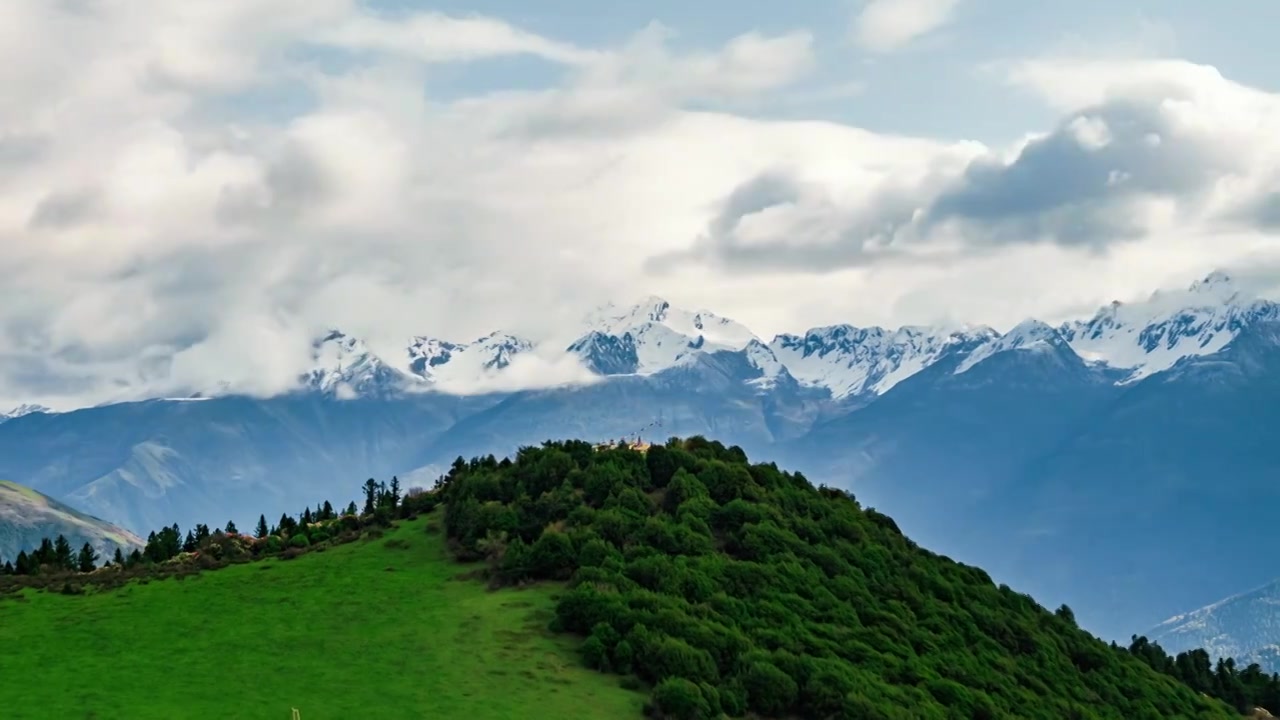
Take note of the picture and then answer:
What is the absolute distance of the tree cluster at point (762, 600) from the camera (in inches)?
3342

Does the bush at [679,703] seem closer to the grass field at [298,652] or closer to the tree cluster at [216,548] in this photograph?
the grass field at [298,652]

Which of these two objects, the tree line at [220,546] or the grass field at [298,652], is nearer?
the grass field at [298,652]

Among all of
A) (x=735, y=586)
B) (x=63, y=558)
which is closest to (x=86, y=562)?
(x=63, y=558)

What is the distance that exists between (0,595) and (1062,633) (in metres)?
85.7

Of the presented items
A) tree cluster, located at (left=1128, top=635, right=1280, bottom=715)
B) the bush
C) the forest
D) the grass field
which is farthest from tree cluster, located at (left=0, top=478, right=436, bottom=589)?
tree cluster, located at (left=1128, top=635, right=1280, bottom=715)

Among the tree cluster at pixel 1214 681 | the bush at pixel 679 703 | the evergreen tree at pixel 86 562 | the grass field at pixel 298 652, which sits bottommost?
the tree cluster at pixel 1214 681

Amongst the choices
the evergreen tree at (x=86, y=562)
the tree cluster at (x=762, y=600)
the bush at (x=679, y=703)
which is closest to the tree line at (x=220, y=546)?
the evergreen tree at (x=86, y=562)

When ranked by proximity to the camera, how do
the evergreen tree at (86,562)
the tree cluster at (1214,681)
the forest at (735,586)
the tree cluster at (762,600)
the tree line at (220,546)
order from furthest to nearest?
the tree cluster at (1214,681) → the evergreen tree at (86,562) → the tree line at (220,546) → the forest at (735,586) → the tree cluster at (762,600)

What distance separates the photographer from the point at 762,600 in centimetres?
9675

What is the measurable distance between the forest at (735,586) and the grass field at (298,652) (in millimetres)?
3527

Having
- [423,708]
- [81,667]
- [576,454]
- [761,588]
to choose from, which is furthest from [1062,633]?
[81,667]

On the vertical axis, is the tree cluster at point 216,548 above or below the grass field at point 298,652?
above

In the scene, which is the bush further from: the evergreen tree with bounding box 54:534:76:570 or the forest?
the evergreen tree with bounding box 54:534:76:570

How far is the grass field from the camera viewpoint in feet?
233
